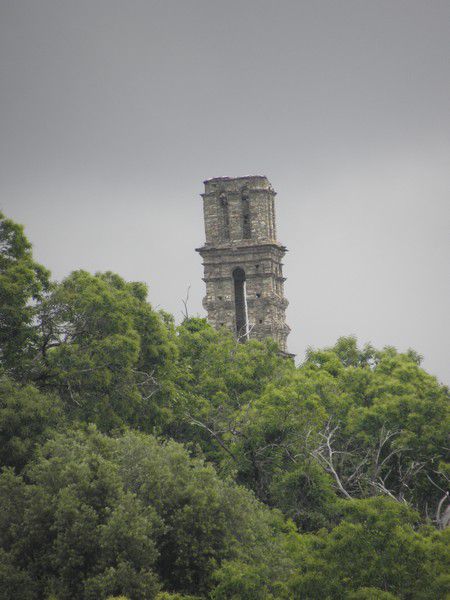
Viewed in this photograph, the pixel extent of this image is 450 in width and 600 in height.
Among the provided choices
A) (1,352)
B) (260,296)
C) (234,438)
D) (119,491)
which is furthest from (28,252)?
(260,296)

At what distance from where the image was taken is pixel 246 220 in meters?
63.2

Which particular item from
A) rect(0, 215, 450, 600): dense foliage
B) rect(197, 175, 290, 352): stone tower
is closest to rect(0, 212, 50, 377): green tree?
rect(0, 215, 450, 600): dense foliage

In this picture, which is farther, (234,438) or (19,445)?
(234,438)

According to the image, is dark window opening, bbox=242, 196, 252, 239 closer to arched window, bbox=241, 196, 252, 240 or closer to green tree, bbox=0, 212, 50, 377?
arched window, bbox=241, 196, 252, 240

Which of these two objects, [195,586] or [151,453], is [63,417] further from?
[195,586]

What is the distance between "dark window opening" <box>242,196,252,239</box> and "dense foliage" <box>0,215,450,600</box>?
1066 cm

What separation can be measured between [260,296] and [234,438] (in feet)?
82.8

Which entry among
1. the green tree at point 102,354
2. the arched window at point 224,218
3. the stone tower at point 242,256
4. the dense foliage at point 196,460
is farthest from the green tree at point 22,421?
the arched window at point 224,218

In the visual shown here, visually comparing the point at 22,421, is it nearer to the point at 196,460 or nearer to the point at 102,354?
the point at 102,354

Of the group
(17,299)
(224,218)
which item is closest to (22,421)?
(17,299)

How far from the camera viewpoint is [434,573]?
2297 centimetres

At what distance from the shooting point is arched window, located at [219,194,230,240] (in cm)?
6312

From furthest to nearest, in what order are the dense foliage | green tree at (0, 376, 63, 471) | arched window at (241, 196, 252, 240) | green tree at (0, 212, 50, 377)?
arched window at (241, 196, 252, 240), green tree at (0, 212, 50, 377), green tree at (0, 376, 63, 471), the dense foliage

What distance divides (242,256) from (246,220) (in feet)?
6.88
